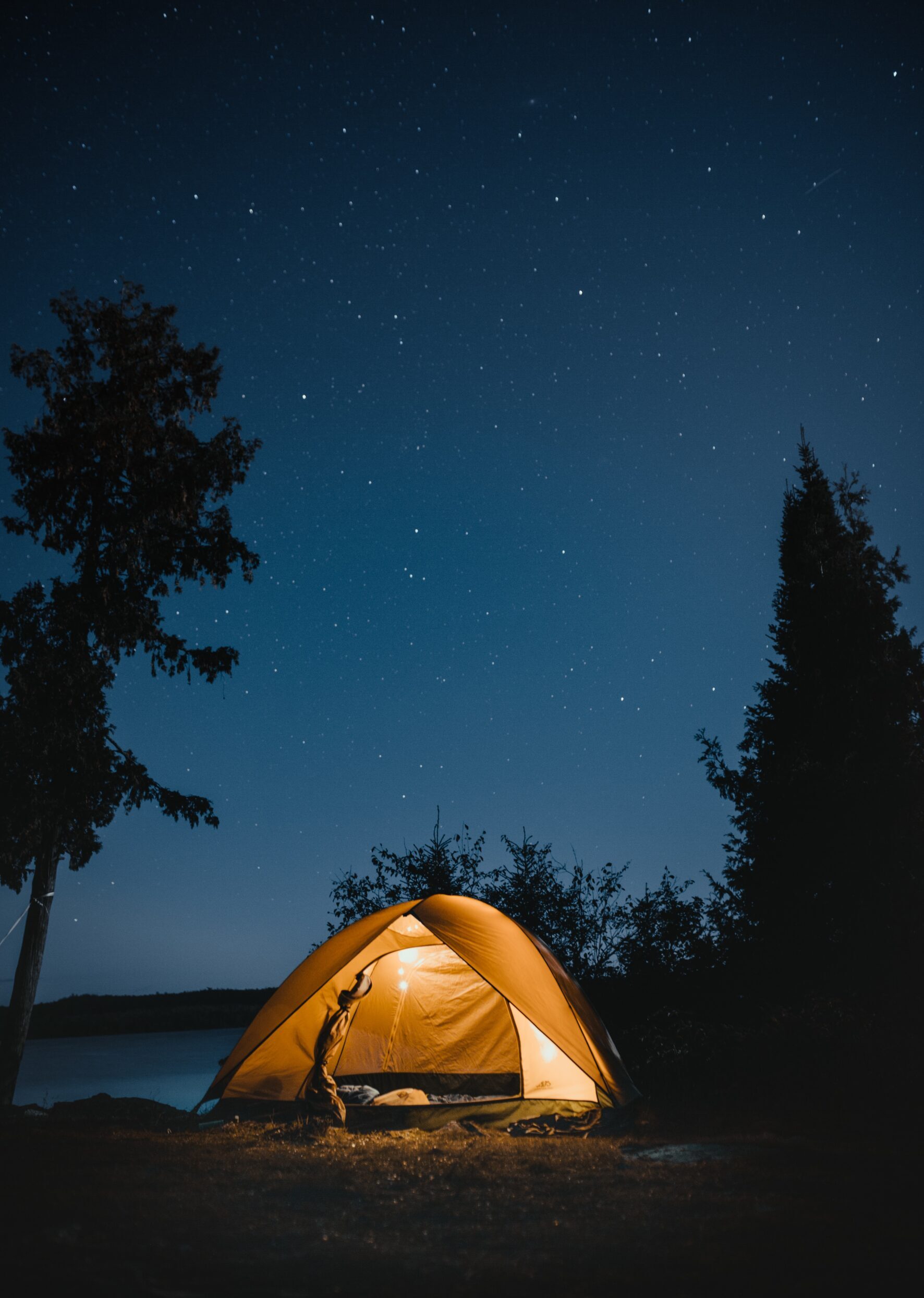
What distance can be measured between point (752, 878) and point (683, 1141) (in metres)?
7.84

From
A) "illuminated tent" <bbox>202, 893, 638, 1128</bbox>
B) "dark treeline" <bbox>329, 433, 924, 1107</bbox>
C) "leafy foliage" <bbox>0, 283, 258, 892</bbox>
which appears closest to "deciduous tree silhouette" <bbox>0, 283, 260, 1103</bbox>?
"leafy foliage" <bbox>0, 283, 258, 892</bbox>

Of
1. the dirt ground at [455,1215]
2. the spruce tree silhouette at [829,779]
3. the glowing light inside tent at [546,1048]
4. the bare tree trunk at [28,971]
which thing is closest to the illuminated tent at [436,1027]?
the glowing light inside tent at [546,1048]

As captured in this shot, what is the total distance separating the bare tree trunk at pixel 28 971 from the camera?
918cm

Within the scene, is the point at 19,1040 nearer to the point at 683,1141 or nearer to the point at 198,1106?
the point at 198,1106

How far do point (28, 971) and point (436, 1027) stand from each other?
505 centimetres

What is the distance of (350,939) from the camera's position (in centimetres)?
821

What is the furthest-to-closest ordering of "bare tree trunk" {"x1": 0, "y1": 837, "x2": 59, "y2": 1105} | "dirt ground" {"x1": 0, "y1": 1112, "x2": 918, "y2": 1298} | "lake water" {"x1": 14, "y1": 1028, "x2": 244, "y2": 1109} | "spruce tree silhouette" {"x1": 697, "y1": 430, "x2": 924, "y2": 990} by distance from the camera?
"lake water" {"x1": 14, "y1": 1028, "x2": 244, "y2": 1109}
"spruce tree silhouette" {"x1": 697, "y1": 430, "x2": 924, "y2": 990}
"bare tree trunk" {"x1": 0, "y1": 837, "x2": 59, "y2": 1105}
"dirt ground" {"x1": 0, "y1": 1112, "x2": 918, "y2": 1298}

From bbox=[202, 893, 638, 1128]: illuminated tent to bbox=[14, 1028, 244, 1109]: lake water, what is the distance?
146 cm

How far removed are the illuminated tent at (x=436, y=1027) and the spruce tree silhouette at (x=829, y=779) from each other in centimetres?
483

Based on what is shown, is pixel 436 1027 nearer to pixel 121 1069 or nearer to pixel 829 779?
pixel 829 779

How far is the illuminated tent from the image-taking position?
7.42m

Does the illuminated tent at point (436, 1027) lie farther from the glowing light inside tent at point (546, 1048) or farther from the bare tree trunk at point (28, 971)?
the bare tree trunk at point (28, 971)

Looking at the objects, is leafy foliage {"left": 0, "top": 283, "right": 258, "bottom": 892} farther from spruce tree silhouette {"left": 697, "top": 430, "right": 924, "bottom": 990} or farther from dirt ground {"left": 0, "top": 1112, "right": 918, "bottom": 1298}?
spruce tree silhouette {"left": 697, "top": 430, "right": 924, "bottom": 990}

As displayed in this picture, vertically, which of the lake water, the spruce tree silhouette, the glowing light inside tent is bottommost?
the lake water
